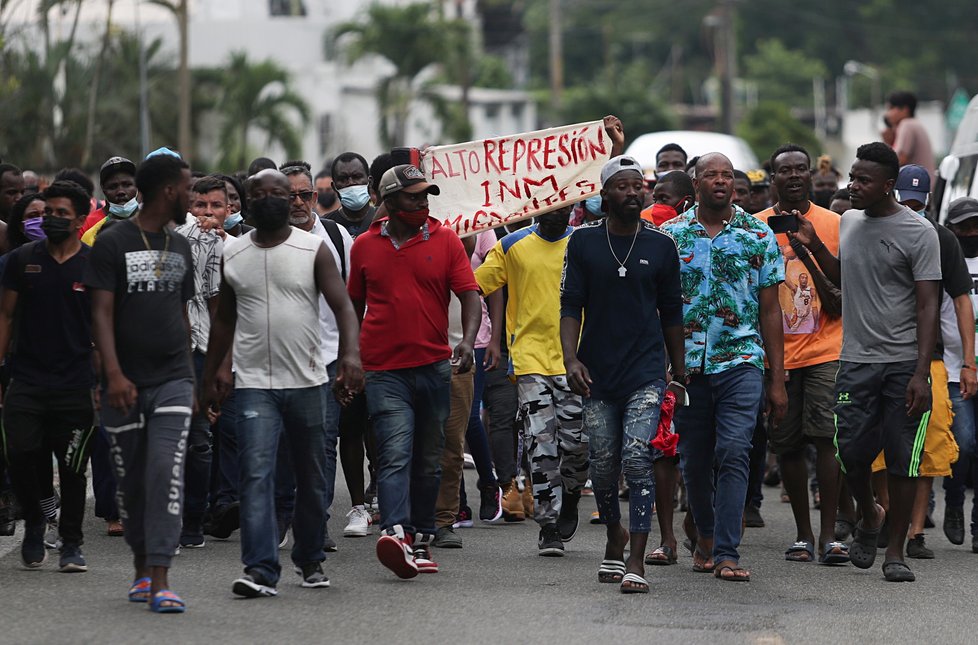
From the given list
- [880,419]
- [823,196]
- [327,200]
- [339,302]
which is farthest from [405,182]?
[823,196]

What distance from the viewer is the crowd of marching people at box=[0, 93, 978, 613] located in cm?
822

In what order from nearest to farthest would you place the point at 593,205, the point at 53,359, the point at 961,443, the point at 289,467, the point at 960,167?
the point at 53,359
the point at 289,467
the point at 961,443
the point at 593,205
the point at 960,167

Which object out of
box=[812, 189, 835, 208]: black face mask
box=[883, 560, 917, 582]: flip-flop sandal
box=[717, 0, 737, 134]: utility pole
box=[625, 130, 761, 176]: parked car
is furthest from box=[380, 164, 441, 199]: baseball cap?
box=[717, 0, 737, 134]: utility pole

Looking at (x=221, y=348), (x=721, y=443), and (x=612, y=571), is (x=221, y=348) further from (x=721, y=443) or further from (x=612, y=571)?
(x=721, y=443)

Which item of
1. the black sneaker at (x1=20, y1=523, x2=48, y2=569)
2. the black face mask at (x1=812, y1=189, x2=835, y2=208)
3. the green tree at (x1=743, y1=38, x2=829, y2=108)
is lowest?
the black sneaker at (x1=20, y1=523, x2=48, y2=569)

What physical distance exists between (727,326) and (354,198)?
2910 mm

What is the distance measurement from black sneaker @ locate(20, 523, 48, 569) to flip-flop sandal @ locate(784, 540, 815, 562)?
4.03 metres

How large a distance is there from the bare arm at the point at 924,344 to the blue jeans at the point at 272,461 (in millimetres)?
2992

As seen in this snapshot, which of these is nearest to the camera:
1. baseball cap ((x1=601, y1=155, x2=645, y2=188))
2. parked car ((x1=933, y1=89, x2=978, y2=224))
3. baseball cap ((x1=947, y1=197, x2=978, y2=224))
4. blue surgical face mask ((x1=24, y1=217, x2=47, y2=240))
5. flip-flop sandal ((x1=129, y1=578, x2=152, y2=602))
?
flip-flop sandal ((x1=129, y1=578, x2=152, y2=602))

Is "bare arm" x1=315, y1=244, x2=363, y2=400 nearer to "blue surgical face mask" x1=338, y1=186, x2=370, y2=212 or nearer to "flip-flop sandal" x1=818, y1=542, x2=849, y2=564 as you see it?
"blue surgical face mask" x1=338, y1=186, x2=370, y2=212

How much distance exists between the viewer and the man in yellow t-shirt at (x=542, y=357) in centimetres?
1009

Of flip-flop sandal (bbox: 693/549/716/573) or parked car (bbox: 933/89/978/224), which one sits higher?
parked car (bbox: 933/89/978/224)

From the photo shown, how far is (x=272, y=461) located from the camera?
27.3ft

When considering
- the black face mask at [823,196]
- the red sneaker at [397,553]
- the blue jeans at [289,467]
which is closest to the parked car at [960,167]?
the black face mask at [823,196]
